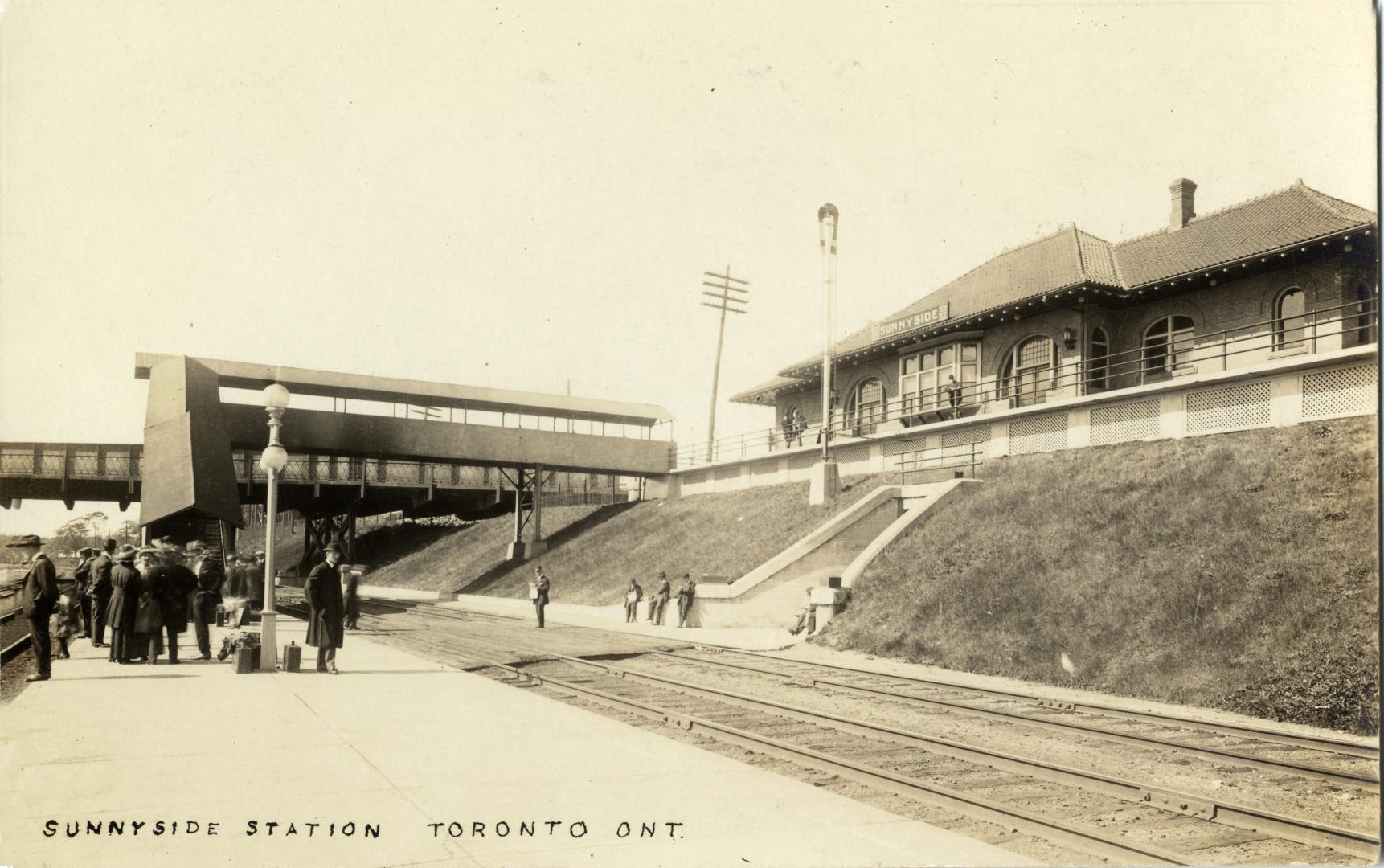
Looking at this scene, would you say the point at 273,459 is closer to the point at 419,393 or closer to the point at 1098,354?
the point at 1098,354

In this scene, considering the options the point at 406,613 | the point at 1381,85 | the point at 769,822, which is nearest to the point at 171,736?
the point at 769,822

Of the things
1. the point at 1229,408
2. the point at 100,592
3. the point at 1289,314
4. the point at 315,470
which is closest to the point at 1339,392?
the point at 1229,408

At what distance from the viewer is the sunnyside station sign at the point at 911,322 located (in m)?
30.0

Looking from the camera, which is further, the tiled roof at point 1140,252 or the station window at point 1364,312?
the tiled roof at point 1140,252

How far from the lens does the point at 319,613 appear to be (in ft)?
40.7

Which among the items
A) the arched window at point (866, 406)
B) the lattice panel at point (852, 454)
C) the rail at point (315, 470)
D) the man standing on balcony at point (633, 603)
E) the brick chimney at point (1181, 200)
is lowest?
the man standing on balcony at point (633, 603)

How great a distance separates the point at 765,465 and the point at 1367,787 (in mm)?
28989

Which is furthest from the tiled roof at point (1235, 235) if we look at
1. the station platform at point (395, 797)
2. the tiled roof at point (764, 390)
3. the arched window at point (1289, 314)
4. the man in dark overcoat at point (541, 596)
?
the man in dark overcoat at point (541, 596)

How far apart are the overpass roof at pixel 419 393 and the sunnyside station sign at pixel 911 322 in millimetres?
15753

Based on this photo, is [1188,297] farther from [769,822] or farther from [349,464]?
[349,464]

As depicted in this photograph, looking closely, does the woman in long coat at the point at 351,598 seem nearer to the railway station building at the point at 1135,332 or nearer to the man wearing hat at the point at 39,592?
the man wearing hat at the point at 39,592

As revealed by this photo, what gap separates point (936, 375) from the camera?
3136cm

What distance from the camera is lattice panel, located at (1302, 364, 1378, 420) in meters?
15.7

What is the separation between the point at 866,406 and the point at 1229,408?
16887mm
